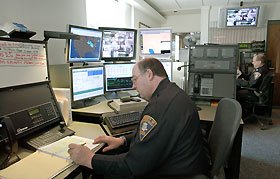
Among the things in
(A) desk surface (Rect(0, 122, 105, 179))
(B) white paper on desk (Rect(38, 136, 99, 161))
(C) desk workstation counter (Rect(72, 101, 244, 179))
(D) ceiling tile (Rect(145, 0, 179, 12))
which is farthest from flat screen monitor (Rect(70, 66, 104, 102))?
(D) ceiling tile (Rect(145, 0, 179, 12))

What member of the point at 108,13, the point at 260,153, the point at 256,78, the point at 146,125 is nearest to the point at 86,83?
the point at 146,125

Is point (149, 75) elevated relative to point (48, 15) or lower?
lower

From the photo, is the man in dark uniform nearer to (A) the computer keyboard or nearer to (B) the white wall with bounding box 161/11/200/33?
(A) the computer keyboard

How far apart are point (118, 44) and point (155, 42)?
24.7 inches

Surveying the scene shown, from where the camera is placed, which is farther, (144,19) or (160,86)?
(144,19)

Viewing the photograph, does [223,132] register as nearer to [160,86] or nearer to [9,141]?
[160,86]

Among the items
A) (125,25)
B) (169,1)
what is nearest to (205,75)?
(125,25)

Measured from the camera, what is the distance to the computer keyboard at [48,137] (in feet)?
3.83

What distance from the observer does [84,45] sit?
6.51 ft

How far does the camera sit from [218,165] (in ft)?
3.62

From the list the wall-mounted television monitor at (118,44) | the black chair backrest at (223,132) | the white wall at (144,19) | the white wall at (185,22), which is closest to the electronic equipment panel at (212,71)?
the wall-mounted television monitor at (118,44)

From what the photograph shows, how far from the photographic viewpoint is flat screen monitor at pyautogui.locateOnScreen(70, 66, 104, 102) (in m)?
1.77

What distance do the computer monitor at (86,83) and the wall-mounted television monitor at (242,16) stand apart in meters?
4.33

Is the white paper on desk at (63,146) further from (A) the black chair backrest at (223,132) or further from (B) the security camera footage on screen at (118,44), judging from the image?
(B) the security camera footage on screen at (118,44)
